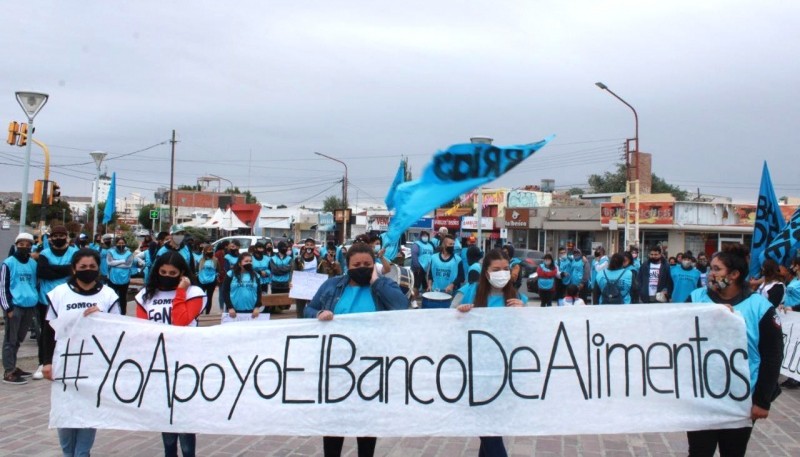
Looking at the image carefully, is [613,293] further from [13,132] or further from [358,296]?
[13,132]

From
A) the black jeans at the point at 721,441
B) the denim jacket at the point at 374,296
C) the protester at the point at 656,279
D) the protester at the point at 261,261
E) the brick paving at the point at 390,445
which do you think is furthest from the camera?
the protester at the point at 261,261

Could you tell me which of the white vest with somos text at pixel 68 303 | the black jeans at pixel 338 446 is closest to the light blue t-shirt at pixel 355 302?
the black jeans at pixel 338 446

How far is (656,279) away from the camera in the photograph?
13.1 m

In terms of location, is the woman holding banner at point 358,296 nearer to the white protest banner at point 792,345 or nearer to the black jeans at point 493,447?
the black jeans at point 493,447

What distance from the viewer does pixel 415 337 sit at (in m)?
4.54

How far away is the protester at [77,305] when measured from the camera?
14.8 feet

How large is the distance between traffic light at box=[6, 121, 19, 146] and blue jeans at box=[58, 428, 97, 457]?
14.8 metres

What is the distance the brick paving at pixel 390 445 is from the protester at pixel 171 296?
3.36ft

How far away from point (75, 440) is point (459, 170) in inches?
119

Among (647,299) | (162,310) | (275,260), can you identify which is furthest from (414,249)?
(162,310)

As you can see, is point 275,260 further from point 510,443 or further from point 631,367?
point 631,367

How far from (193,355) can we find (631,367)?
9.29ft

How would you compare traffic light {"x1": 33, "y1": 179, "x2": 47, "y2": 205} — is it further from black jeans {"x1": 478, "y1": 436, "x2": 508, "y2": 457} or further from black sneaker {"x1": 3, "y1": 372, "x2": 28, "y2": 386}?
black jeans {"x1": 478, "y1": 436, "x2": 508, "y2": 457}

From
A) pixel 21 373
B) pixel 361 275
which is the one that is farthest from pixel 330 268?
pixel 361 275
